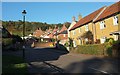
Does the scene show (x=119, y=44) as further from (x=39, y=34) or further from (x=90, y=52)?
(x=39, y=34)

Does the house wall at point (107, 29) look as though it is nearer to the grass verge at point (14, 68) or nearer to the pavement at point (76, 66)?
the pavement at point (76, 66)

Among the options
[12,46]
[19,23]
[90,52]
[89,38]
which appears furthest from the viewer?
[19,23]

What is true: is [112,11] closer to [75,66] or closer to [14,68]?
[75,66]

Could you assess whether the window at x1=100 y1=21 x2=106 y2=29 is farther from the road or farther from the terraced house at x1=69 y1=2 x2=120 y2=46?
the road

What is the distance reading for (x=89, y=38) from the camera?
150 feet

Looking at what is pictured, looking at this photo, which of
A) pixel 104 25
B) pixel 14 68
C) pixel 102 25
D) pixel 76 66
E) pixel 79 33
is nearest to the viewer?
pixel 14 68

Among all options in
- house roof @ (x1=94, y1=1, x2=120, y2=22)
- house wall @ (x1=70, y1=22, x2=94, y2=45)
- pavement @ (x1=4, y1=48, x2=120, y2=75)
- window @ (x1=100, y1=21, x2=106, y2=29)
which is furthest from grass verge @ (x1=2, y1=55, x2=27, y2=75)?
house wall @ (x1=70, y1=22, x2=94, y2=45)

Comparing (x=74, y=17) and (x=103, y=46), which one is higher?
(x=74, y=17)

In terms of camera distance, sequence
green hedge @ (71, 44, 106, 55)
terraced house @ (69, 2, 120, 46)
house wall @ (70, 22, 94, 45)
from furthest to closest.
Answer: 1. house wall @ (70, 22, 94, 45)
2. terraced house @ (69, 2, 120, 46)
3. green hedge @ (71, 44, 106, 55)

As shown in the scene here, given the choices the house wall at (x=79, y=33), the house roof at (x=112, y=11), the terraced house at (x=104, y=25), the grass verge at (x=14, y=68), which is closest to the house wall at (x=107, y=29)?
the terraced house at (x=104, y=25)

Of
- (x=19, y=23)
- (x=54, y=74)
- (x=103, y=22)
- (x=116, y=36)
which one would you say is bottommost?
(x=54, y=74)

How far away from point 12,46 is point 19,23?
5526 inches

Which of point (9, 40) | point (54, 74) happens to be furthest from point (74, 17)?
point (54, 74)

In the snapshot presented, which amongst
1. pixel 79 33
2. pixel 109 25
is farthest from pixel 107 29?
pixel 79 33
